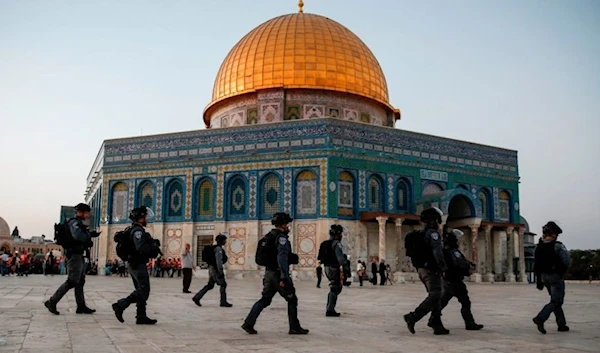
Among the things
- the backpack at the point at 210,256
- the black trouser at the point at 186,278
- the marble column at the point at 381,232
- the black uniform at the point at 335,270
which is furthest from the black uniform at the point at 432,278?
the marble column at the point at 381,232

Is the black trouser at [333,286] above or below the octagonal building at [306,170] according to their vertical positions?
below

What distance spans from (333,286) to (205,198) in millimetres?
23595

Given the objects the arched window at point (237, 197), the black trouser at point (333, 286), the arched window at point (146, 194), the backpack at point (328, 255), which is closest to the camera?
the black trouser at point (333, 286)

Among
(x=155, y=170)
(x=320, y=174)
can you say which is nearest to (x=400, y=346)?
(x=320, y=174)

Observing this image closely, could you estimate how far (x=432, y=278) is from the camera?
331 inches

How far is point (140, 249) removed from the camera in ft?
29.4

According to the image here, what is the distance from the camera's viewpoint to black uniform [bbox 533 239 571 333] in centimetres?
877

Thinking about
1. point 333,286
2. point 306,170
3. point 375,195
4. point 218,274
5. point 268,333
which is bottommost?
point 268,333

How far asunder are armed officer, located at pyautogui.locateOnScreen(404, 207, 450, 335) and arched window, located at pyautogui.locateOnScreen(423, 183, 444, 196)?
26.2m

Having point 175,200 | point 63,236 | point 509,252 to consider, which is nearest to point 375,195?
point 509,252

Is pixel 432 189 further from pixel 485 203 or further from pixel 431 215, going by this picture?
pixel 431 215

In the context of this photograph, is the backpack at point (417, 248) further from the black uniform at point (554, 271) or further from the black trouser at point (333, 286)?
the black trouser at point (333, 286)

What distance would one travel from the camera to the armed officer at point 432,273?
8234 millimetres

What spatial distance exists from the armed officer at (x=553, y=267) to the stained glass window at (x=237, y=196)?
2458cm
